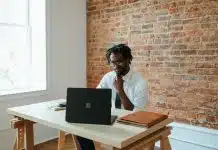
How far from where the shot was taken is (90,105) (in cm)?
173

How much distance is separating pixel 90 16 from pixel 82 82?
1.10 meters

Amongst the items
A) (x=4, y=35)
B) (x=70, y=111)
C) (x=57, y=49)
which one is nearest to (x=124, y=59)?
(x=70, y=111)

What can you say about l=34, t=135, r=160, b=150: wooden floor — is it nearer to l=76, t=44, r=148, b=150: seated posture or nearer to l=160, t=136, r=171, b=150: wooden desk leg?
l=76, t=44, r=148, b=150: seated posture

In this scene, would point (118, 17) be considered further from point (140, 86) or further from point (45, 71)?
point (140, 86)

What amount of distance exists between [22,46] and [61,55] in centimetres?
57

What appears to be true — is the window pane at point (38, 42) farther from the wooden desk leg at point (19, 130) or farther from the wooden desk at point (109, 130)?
the wooden desk at point (109, 130)

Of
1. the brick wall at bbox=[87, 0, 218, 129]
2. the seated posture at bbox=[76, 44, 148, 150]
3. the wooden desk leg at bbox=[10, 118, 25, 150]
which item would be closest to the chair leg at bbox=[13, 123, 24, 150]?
the wooden desk leg at bbox=[10, 118, 25, 150]

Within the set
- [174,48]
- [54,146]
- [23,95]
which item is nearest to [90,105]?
[174,48]

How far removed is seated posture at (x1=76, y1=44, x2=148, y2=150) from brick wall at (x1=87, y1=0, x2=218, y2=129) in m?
0.88

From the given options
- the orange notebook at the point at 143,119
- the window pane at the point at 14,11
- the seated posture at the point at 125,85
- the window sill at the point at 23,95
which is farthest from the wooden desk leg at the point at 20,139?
the window pane at the point at 14,11

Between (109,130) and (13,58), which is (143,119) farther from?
(13,58)

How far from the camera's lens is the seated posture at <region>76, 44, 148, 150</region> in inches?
94.8

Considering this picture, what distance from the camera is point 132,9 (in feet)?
11.7

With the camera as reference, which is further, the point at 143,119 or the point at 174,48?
the point at 174,48
